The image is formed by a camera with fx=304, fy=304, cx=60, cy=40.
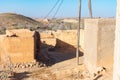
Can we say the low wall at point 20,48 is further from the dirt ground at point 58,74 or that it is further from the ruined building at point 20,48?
the dirt ground at point 58,74

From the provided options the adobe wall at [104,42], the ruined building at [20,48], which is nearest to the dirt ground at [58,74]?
the adobe wall at [104,42]

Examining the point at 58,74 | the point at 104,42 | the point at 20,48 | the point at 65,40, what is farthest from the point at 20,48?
the point at 65,40

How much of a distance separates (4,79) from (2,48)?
16.6 feet

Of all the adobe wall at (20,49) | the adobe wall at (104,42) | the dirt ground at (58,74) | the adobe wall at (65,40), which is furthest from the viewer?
the adobe wall at (65,40)

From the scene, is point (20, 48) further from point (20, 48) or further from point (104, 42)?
point (104, 42)

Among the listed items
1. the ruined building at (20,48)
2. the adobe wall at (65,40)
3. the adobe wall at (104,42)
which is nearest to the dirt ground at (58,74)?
the adobe wall at (104,42)

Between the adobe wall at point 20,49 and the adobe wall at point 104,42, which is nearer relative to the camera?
the adobe wall at point 104,42

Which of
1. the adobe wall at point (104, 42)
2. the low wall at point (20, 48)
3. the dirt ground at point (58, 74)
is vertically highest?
the adobe wall at point (104, 42)

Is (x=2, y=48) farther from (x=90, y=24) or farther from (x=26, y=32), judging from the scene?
(x=90, y=24)

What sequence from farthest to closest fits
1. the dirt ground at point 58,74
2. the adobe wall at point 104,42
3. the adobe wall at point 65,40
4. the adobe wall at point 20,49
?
the adobe wall at point 65,40 < the adobe wall at point 20,49 < the dirt ground at point 58,74 < the adobe wall at point 104,42

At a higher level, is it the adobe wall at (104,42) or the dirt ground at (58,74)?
the adobe wall at (104,42)

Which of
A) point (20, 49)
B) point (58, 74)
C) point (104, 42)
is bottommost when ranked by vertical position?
point (58, 74)

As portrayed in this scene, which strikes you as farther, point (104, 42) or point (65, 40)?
point (65, 40)

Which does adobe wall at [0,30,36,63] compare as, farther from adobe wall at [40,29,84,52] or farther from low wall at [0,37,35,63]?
adobe wall at [40,29,84,52]
